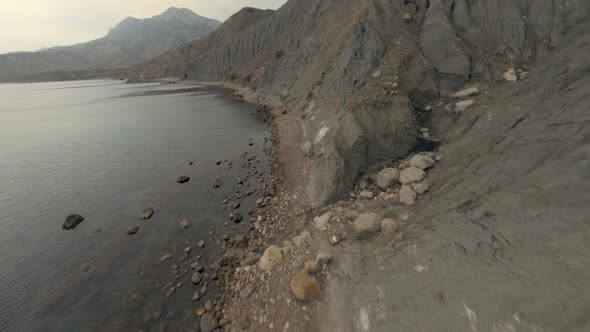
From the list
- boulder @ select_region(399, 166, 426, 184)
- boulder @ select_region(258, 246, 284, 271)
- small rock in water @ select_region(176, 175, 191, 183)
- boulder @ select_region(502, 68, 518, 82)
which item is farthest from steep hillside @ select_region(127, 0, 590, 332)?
small rock in water @ select_region(176, 175, 191, 183)

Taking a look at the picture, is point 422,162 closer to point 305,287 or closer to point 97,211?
point 305,287

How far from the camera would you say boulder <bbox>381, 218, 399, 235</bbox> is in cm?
1060

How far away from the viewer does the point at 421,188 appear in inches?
483

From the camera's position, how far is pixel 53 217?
53.1 ft

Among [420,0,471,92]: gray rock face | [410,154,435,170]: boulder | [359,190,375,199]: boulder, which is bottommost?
[359,190,375,199]: boulder

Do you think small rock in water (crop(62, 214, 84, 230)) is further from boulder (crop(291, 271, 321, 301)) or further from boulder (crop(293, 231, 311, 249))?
boulder (crop(291, 271, 321, 301))

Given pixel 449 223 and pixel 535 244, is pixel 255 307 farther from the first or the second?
pixel 535 244

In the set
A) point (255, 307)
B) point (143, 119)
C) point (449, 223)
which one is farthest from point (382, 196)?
point (143, 119)

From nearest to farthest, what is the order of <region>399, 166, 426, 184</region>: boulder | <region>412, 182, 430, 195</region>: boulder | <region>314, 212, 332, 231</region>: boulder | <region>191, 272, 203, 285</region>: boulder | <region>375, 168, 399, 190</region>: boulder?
<region>191, 272, 203, 285</region>: boulder, <region>412, 182, 430, 195</region>: boulder, <region>314, 212, 332, 231</region>: boulder, <region>399, 166, 426, 184</region>: boulder, <region>375, 168, 399, 190</region>: boulder

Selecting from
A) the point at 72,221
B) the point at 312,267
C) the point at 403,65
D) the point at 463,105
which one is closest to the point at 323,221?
the point at 312,267

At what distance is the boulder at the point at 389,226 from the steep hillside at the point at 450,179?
0.62 ft

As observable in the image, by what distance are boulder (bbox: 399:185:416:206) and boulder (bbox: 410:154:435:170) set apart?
1.98m

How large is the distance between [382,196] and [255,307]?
344 inches

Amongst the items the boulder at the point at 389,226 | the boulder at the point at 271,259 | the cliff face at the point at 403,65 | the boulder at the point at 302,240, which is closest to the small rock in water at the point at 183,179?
the cliff face at the point at 403,65
